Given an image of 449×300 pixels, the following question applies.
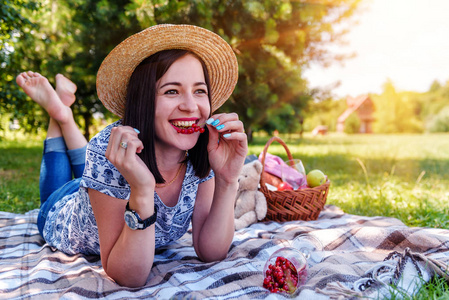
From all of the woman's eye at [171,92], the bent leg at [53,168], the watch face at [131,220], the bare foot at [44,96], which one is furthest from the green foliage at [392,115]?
the watch face at [131,220]

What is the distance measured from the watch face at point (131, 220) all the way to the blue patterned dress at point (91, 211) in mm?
192

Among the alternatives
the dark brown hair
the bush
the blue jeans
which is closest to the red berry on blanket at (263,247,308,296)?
the dark brown hair

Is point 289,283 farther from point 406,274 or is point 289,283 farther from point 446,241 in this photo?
point 446,241

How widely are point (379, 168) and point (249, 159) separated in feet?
13.3

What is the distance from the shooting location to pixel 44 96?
3.18m

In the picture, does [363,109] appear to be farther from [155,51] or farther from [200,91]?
[155,51]

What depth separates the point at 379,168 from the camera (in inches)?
262

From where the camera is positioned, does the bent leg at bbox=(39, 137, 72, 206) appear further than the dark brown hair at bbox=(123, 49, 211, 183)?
Yes

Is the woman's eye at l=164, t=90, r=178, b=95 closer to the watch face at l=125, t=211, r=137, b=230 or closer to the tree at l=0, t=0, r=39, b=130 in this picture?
the watch face at l=125, t=211, r=137, b=230

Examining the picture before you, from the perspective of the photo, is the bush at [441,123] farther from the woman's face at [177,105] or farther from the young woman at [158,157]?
the woman's face at [177,105]

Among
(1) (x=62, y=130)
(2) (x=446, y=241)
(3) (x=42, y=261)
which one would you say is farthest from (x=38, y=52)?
(2) (x=446, y=241)

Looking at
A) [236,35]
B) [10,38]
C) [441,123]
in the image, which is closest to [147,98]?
[236,35]

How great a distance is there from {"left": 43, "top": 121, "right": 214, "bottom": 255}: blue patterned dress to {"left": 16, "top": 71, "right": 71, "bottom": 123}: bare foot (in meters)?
0.84

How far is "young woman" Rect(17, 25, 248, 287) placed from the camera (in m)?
1.68
